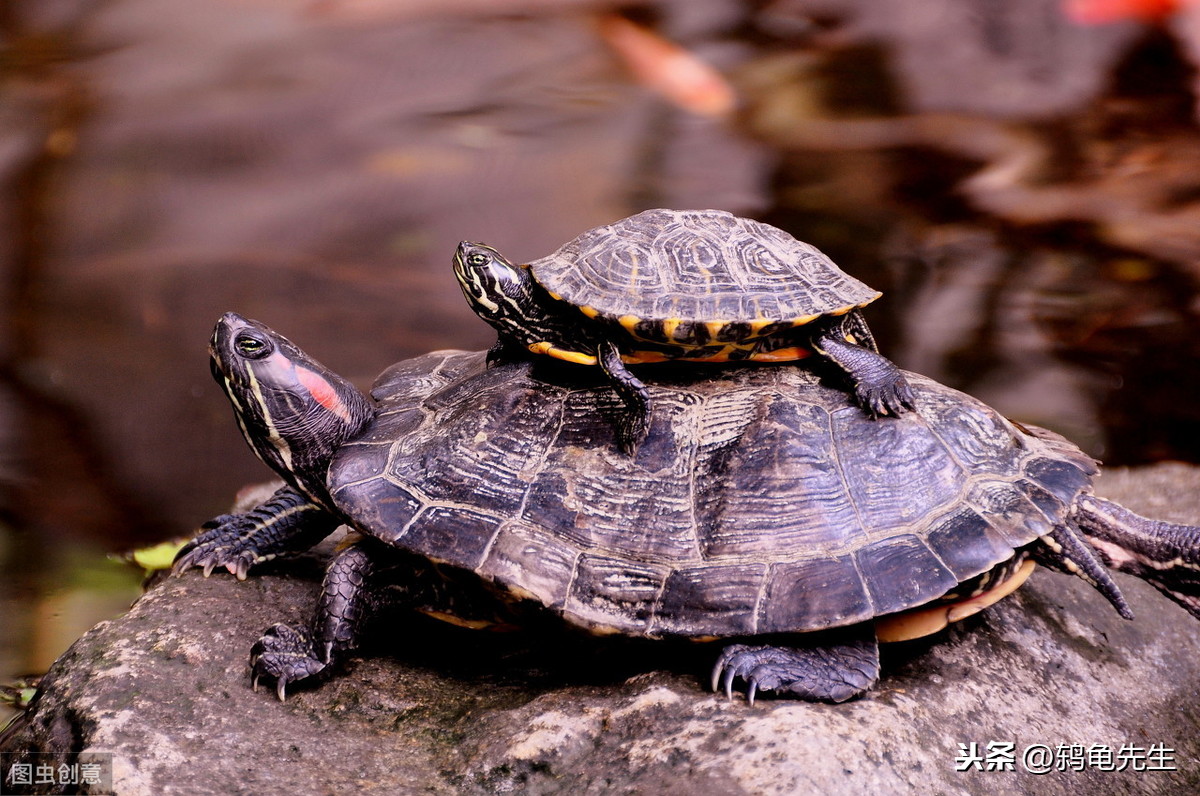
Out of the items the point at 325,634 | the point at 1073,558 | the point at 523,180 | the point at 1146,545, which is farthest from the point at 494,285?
the point at 523,180

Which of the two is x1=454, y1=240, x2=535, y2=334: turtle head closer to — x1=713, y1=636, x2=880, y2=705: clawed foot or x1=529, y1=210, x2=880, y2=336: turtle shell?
x1=529, y1=210, x2=880, y2=336: turtle shell

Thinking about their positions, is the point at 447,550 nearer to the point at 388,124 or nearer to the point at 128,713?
the point at 128,713

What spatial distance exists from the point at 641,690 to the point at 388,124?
578 centimetres

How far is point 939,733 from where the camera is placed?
2.51 meters

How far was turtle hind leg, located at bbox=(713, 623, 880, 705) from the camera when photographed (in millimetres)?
2523

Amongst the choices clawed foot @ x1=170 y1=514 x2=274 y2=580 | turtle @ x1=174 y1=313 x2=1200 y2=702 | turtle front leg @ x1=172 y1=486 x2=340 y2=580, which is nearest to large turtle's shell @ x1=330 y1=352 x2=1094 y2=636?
turtle @ x1=174 y1=313 x2=1200 y2=702

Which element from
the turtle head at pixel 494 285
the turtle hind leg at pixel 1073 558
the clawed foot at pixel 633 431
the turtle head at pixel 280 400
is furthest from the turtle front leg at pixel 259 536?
the turtle hind leg at pixel 1073 558

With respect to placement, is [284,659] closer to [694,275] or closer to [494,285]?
[494,285]

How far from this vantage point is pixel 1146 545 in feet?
9.78

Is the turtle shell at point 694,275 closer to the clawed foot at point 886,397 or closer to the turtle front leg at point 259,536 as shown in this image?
the clawed foot at point 886,397

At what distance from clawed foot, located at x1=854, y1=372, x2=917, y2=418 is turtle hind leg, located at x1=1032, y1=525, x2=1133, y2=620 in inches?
24.6

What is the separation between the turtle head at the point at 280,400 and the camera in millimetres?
3160

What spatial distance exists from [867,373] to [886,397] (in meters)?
0.11

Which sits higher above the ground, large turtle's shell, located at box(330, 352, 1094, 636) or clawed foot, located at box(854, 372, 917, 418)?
clawed foot, located at box(854, 372, 917, 418)
